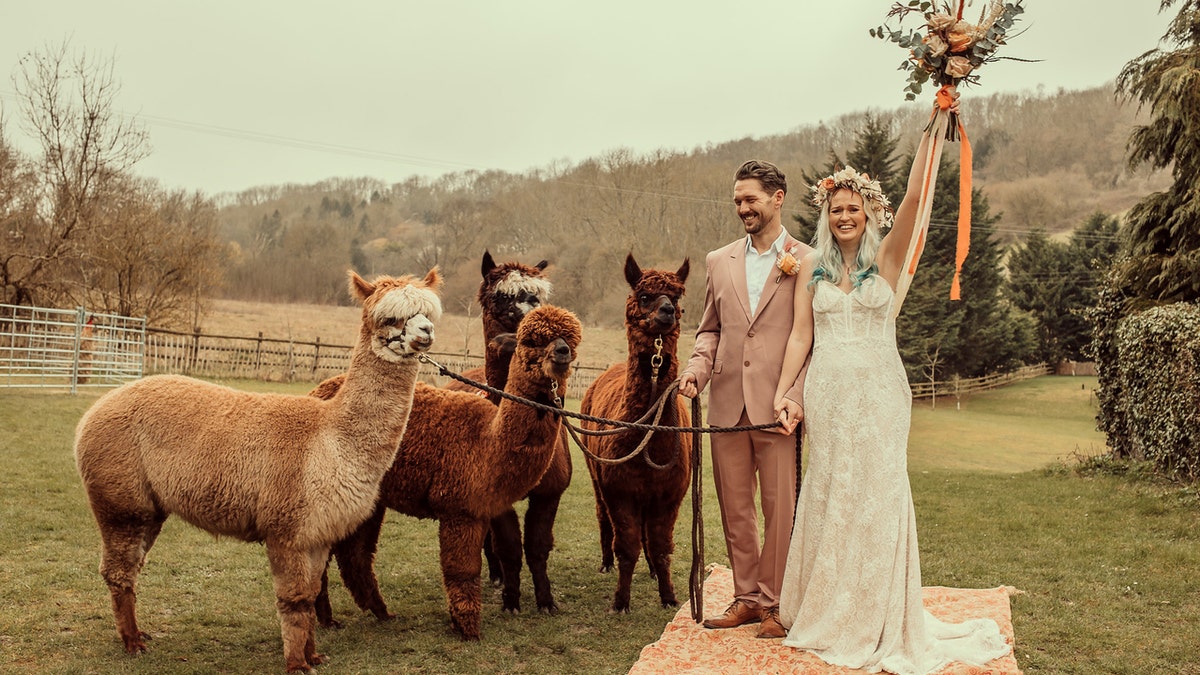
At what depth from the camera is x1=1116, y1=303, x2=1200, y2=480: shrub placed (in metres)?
9.36

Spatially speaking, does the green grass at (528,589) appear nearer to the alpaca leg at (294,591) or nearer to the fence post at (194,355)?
the alpaca leg at (294,591)

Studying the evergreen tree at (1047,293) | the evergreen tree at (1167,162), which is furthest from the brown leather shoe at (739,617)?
the evergreen tree at (1047,293)

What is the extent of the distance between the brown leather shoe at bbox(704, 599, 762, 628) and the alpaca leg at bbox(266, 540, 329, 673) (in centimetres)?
196

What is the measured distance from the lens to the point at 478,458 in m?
4.96

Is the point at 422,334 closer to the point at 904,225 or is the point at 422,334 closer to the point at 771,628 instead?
the point at 771,628

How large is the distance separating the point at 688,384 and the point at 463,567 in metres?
1.67

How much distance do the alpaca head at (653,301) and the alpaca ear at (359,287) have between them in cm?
147

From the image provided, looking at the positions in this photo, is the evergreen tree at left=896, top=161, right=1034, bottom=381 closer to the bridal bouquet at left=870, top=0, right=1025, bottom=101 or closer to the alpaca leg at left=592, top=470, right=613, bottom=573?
the alpaca leg at left=592, top=470, right=613, bottom=573

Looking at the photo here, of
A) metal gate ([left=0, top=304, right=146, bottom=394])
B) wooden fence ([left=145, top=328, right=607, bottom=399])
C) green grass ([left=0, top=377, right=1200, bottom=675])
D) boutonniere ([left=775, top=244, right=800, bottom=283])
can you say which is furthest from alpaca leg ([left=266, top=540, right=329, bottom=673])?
wooden fence ([left=145, top=328, right=607, bottom=399])

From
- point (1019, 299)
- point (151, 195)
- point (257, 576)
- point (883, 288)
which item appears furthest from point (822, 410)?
point (1019, 299)

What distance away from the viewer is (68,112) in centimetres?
2252

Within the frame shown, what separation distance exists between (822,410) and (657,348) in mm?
1294

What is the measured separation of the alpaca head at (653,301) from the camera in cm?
493

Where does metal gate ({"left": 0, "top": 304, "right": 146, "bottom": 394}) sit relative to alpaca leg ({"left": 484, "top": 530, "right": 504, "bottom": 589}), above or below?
above
